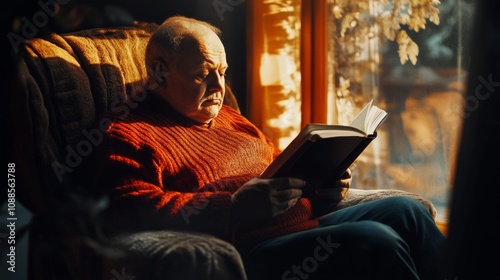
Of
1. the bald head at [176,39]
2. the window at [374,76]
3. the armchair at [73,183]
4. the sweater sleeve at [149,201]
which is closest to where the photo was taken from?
the armchair at [73,183]

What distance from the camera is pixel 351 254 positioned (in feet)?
4.12

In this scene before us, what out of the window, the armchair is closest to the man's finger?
the armchair

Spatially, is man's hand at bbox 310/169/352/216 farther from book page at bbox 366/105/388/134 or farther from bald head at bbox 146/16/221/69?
bald head at bbox 146/16/221/69

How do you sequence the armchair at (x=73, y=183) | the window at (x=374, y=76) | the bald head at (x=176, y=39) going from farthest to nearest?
the window at (x=374, y=76), the bald head at (x=176, y=39), the armchair at (x=73, y=183)

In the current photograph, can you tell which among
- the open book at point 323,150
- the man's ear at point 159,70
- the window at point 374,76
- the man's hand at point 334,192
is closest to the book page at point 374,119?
the open book at point 323,150

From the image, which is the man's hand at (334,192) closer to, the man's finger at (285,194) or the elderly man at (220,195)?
the elderly man at (220,195)

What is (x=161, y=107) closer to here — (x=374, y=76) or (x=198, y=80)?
(x=198, y=80)

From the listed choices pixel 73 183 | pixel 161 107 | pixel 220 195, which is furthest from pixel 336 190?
pixel 73 183

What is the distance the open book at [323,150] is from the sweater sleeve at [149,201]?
0.41 ft

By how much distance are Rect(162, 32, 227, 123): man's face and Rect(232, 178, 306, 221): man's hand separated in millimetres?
265

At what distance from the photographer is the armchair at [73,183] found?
1125 mm

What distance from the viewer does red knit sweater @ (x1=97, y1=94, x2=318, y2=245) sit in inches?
48.6

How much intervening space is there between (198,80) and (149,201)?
321 millimetres

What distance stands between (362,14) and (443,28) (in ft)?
0.91
